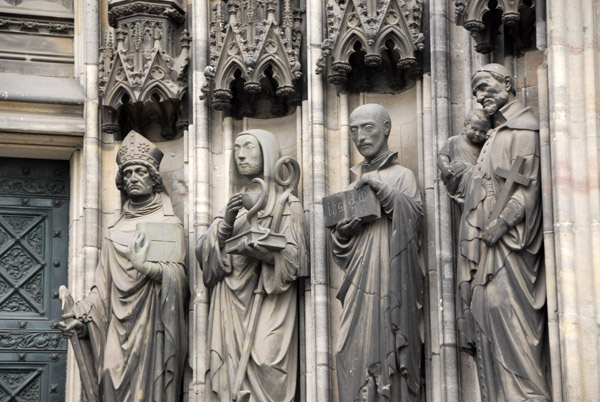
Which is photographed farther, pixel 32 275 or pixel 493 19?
pixel 32 275

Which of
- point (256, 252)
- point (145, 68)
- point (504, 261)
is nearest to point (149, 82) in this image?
point (145, 68)

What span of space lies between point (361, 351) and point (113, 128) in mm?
3368

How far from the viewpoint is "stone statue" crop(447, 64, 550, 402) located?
1371 centimetres

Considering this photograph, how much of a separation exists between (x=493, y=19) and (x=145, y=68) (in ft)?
10.6

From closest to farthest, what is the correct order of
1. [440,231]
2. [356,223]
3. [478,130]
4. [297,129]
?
[478,130] → [440,231] → [356,223] → [297,129]

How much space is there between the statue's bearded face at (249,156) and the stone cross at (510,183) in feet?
7.97

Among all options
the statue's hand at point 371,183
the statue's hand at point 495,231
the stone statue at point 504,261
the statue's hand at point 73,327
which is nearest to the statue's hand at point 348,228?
the statue's hand at point 371,183

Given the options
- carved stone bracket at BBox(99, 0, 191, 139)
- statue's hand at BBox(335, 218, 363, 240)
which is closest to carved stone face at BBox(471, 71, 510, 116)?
statue's hand at BBox(335, 218, 363, 240)

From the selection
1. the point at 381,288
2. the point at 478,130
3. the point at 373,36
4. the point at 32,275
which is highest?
the point at 373,36

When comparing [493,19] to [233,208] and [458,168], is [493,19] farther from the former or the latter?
[233,208]

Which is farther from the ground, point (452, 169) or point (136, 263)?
point (452, 169)

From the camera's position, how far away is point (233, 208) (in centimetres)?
1539

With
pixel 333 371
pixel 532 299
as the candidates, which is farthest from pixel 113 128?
pixel 532 299

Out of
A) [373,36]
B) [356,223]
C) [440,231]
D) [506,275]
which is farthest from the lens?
[373,36]
